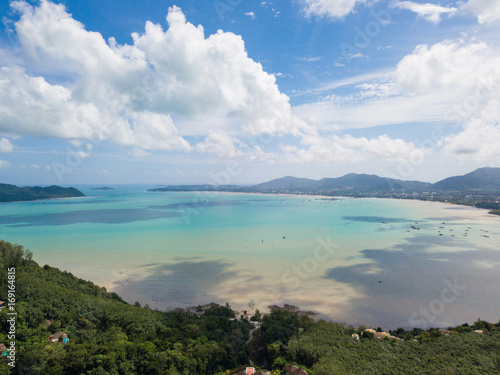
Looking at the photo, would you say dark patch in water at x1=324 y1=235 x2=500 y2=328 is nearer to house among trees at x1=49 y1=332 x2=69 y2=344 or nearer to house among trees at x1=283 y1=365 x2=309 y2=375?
house among trees at x1=283 y1=365 x2=309 y2=375

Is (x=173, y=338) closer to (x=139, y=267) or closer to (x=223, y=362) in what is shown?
(x=223, y=362)

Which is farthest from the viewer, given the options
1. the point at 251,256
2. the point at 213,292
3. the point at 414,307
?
the point at 251,256

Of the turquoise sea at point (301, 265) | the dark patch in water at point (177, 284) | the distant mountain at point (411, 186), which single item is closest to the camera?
the turquoise sea at point (301, 265)

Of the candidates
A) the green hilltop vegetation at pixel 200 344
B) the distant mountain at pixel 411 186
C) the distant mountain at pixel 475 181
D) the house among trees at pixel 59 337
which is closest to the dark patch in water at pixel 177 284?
the green hilltop vegetation at pixel 200 344

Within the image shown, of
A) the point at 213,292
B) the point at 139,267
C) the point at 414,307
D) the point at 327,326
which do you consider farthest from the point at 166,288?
the point at 414,307

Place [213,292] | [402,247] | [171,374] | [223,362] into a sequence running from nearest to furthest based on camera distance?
[171,374]
[223,362]
[213,292]
[402,247]

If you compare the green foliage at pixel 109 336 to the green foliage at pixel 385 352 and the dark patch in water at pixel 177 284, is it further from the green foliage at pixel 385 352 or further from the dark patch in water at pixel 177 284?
the dark patch in water at pixel 177 284

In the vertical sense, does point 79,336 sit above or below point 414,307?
above
